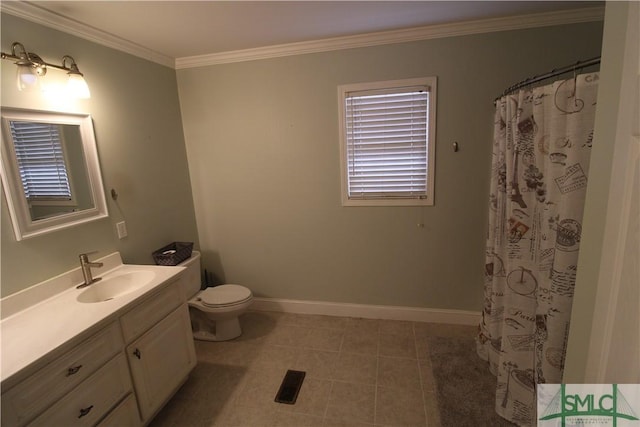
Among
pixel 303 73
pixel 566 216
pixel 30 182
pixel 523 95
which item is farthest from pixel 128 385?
pixel 523 95

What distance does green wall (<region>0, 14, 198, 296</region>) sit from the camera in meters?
1.57

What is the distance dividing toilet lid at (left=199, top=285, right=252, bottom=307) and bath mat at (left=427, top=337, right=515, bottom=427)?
5.14 feet

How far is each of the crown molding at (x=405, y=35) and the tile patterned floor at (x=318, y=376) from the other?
2358 mm

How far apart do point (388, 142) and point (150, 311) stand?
6.75 ft

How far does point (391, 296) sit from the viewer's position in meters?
2.74

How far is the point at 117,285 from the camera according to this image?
1917mm

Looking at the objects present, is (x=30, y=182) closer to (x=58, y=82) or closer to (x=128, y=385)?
(x=58, y=82)

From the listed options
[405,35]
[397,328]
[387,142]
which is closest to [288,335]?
[397,328]

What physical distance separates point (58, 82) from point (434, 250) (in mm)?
2843

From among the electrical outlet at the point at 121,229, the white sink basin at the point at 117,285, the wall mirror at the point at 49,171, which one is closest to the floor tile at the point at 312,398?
the white sink basin at the point at 117,285

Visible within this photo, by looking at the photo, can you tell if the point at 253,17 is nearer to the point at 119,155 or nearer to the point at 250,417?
the point at 119,155

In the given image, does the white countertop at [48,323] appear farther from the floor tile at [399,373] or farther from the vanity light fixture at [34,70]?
the floor tile at [399,373]

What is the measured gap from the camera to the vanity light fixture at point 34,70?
1502 mm

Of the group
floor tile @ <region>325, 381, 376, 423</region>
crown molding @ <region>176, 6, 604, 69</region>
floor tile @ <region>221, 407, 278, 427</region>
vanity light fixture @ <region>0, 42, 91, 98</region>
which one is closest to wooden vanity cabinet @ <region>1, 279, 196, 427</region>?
floor tile @ <region>221, 407, 278, 427</region>
